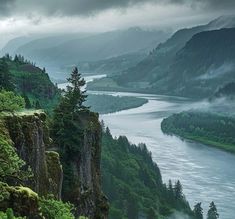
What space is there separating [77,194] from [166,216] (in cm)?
11432

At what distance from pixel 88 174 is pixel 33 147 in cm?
2180

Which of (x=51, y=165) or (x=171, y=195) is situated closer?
(x=51, y=165)

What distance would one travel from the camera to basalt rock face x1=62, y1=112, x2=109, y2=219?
56312mm

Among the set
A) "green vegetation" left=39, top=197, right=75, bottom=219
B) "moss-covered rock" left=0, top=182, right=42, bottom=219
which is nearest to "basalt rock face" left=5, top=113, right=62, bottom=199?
"green vegetation" left=39, top=197, right=75, bottom=219

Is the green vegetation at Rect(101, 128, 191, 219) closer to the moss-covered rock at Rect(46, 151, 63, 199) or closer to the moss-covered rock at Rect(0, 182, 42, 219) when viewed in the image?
the moss-covered rock at Rect(46, 151, 63, 199)

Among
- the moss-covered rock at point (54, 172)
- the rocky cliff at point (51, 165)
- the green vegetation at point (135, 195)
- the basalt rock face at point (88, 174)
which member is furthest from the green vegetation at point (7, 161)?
the green vegetation at point (135, 195)

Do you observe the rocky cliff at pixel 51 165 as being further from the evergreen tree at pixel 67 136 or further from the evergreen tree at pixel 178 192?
the evergreen tree at pixel 178 192

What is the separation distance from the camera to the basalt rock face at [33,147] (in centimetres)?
3881

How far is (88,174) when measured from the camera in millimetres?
61469

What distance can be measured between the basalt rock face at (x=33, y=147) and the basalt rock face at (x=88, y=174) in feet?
37.5

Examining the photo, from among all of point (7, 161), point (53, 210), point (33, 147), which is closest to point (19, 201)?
point (7, 161)

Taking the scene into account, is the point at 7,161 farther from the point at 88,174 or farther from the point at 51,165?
the point at 88,174

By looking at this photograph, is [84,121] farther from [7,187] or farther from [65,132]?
[7,187]

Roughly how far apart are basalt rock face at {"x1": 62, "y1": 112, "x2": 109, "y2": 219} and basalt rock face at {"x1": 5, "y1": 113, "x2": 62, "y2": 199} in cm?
1144
